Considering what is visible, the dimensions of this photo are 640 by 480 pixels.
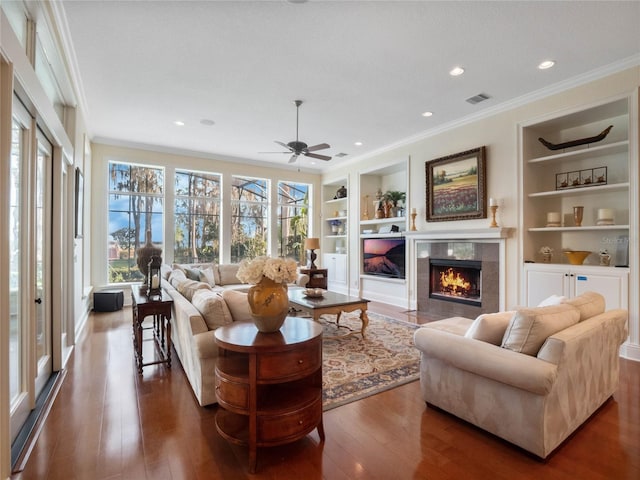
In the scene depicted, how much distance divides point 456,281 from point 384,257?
1678 mm

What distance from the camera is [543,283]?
4.13 meters


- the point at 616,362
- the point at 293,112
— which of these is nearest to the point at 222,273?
the point at 293,112

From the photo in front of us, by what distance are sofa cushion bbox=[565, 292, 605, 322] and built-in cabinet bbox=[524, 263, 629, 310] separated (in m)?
1.40

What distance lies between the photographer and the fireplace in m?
5.04

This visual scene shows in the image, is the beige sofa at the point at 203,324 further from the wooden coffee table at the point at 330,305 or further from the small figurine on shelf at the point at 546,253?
the small figurine on shelf at the point at 546,253

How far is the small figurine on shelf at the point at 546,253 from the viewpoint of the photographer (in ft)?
14.2

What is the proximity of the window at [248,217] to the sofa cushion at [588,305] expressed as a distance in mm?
6254

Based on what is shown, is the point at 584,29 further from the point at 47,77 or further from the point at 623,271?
the point at 47,77

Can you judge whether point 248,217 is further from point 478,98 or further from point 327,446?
point 327,446

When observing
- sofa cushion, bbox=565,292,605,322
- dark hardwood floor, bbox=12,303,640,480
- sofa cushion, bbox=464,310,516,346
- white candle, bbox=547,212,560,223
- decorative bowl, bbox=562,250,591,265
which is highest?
white candle, bbox=547,212,560,223

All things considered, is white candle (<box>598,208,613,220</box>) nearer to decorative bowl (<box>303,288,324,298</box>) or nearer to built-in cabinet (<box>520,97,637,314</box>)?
built-in cabinet (<box>520,97,637,314</box>)

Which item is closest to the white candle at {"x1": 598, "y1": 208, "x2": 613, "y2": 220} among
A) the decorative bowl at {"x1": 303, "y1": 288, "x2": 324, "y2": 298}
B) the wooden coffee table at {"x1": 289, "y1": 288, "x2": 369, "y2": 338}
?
the wooden coffee table at {"x1": 289, "y1": 288, "x2": 369, "y2": 338}

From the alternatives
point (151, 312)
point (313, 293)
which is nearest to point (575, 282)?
point (313, 293)

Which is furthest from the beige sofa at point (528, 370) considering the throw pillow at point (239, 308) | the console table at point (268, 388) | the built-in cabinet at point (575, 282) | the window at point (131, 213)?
the window at point (131, 213)
